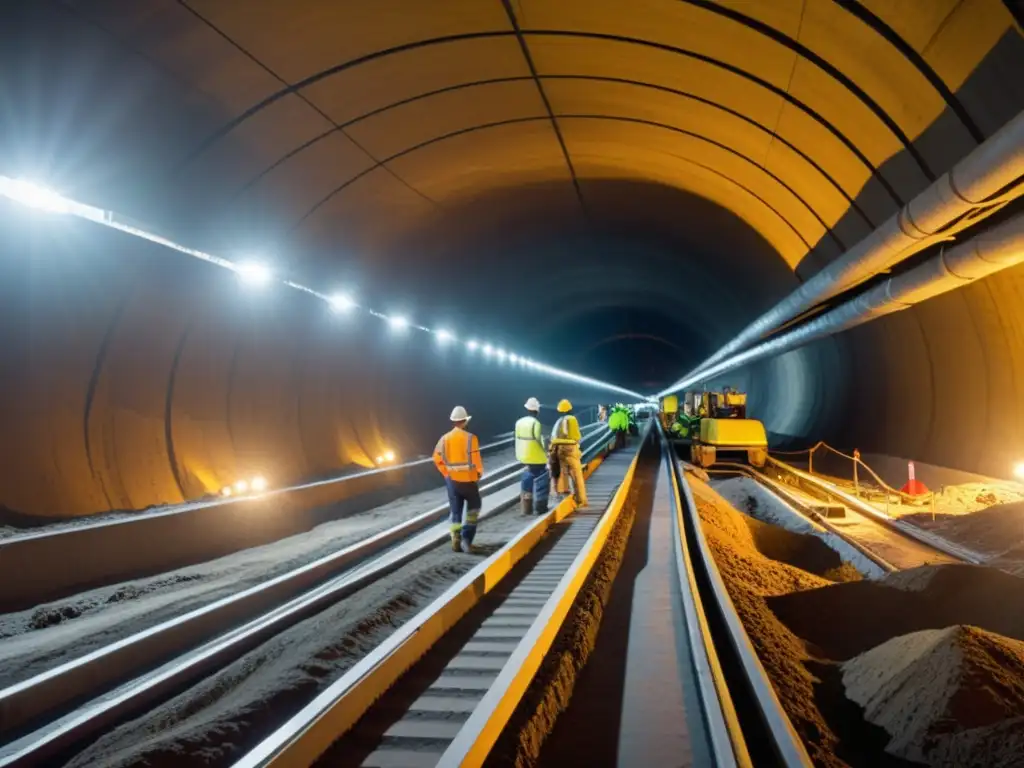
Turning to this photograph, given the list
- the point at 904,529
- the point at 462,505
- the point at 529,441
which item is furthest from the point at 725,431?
the point at 462,505

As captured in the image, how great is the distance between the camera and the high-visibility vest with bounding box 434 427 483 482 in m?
8.23

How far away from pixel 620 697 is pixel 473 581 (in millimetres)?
2207

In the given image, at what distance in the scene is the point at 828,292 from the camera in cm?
1166

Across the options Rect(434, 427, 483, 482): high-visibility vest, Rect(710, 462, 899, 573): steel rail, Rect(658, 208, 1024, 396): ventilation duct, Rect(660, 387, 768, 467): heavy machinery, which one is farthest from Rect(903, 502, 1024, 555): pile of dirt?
Rect(660, 387, 768, 467): heavy machinery

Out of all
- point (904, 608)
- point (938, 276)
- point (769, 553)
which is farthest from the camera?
point (769, 553)

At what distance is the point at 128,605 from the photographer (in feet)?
23.1

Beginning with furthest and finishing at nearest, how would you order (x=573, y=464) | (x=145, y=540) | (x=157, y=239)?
(x=573, y=464), (x=157, y=239), (x=145, y=540)

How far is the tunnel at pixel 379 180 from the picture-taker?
686cm

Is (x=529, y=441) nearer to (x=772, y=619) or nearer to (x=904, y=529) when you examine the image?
(x=772, y=619)

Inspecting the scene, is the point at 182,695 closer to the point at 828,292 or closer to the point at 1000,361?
the point at 828,292

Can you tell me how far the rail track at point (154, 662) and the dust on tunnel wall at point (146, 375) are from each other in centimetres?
342

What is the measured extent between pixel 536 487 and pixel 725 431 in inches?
462

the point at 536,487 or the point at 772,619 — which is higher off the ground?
the point at 536,487

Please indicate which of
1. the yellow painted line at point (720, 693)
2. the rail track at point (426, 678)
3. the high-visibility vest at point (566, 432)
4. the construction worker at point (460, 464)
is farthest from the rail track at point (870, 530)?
the construction worker at point (460, 464)
